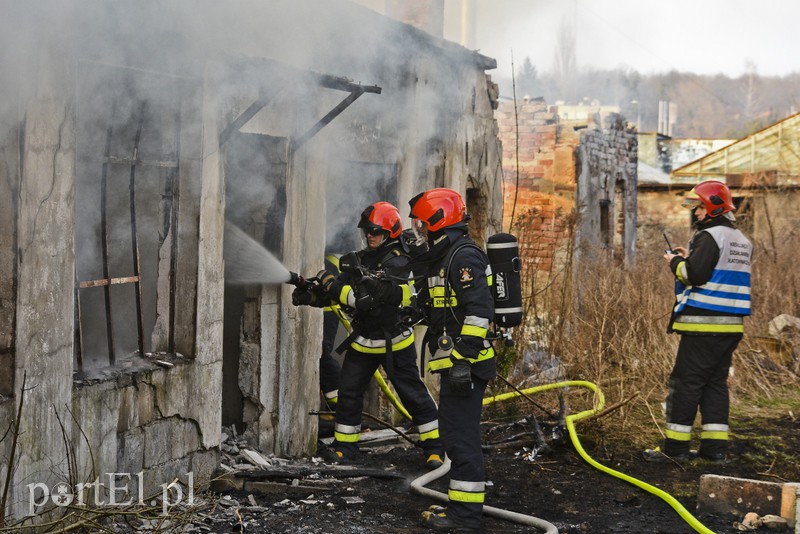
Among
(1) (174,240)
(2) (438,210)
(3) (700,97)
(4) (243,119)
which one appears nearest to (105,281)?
Answer: (1) (174,240)

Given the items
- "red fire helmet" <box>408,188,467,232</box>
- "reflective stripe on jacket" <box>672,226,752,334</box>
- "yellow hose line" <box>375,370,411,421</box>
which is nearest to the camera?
"red fire helmet" <box>408,188,467,232</box>

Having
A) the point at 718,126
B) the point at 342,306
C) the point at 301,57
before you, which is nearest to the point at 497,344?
the point at 342,306

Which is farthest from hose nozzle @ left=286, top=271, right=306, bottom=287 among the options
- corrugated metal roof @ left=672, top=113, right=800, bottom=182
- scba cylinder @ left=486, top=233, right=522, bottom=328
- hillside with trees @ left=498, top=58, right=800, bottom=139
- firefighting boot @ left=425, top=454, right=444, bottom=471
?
hillside with trees @ left=498, top=58, right=800, bottom=139

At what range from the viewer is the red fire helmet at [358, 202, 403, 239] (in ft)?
23.0

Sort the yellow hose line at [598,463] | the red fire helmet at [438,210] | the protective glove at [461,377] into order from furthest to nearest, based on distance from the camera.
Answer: the red fire helmet at [438,210]
the yellow hose line at [598,463]
the protective glove at [461,377]

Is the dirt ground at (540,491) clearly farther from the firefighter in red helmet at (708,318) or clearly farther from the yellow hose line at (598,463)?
the firefighter in red helmet at (708,318)

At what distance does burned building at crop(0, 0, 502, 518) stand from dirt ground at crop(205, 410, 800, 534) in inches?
25.8

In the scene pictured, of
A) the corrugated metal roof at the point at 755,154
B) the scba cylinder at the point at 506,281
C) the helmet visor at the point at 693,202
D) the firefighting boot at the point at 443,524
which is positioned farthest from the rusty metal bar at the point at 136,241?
the corrugated metal roof at the point at 755,154

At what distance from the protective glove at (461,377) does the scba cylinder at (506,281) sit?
1.51 feet

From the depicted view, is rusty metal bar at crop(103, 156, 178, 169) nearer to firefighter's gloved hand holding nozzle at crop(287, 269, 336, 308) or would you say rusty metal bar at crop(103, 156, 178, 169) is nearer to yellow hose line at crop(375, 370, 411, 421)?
firefighter's gloved hand holding nozzle at crop(287, 269, 336, 308)

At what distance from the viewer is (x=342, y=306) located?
6.82m

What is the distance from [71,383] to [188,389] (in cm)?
123

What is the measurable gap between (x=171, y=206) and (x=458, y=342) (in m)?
2.02

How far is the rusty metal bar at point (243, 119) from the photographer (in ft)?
19.6
